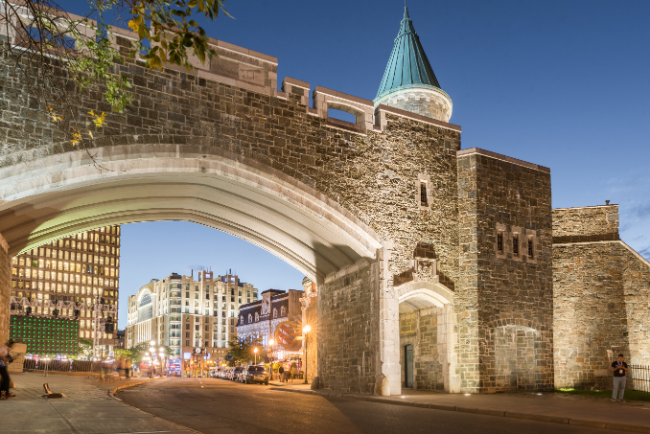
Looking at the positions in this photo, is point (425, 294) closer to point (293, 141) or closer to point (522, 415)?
point (293, 141)

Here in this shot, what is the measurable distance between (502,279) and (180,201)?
1198 cm

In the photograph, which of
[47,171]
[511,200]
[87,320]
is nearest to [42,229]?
[47,171]

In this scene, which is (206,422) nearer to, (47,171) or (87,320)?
(47,171)

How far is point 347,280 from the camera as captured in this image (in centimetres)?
2134

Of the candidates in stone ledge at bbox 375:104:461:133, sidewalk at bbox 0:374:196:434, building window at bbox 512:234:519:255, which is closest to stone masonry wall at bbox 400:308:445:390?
building window at bbox 512:234:519:255

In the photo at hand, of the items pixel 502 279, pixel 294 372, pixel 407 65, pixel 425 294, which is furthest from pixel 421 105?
pixel 294 372

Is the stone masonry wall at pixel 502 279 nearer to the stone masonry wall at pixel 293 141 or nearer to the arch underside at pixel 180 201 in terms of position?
the stone masonry wall at pixel 293 141

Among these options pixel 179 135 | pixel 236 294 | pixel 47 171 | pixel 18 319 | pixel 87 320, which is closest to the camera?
pixel 47 171

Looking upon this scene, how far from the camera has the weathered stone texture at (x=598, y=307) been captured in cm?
2344

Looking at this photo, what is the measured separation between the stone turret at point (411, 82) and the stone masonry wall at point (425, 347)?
10.4m

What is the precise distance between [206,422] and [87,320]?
13782cm

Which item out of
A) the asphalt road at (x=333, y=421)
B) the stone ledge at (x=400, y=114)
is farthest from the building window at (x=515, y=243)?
the asphalt road at (x=333, y=421)

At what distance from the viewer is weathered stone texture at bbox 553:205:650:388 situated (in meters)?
23.4

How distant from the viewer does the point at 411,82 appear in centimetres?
2719
